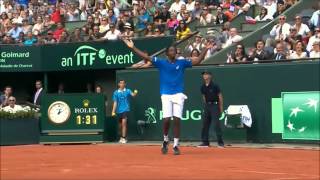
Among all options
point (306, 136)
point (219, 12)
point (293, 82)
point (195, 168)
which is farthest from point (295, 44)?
point (195, 168)

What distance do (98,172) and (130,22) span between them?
15019 mm

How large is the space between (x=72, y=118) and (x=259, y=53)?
5506mm

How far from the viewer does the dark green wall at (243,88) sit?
17281mm

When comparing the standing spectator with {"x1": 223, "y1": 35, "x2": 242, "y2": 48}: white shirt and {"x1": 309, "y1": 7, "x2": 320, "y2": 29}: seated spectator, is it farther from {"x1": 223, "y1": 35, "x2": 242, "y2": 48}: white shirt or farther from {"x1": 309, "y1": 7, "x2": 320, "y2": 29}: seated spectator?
{"x1": 309, "y1": 7, "x2": 320, "y2": 29}: seated spectator

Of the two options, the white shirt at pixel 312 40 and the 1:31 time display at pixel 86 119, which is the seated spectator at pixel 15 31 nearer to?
the 1:31 time display at pixel 86 119

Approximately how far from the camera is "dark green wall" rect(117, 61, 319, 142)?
17.3 metres

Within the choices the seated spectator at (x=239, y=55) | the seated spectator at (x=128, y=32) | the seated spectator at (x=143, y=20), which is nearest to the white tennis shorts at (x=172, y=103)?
the seated spectator at (x=239, y=55)

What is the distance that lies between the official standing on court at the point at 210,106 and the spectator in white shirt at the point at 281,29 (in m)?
2.83

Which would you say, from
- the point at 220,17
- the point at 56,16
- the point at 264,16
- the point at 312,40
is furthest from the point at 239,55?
the point at 56,16

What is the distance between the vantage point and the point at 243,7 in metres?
22.5

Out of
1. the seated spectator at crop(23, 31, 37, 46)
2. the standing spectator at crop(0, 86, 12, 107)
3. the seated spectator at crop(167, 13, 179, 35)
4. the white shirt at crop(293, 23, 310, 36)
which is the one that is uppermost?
the seated spectator at crop(167, 13, 179, 35)

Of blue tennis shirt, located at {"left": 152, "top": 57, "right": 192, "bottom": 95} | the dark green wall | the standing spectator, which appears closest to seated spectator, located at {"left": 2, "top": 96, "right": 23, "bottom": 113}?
the standing spectator

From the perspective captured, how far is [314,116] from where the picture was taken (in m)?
16.7

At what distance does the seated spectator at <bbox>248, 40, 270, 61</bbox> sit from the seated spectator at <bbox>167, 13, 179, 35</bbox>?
4968 millimetres
